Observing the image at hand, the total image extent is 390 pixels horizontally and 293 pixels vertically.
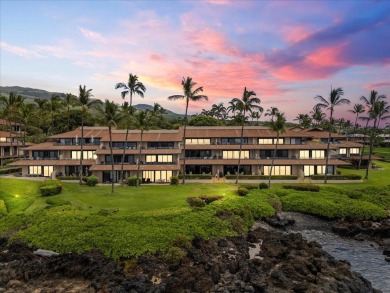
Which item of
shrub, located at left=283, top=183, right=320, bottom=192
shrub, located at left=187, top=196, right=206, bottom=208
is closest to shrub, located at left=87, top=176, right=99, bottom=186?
shrub, located at left=187, top=196, right=206, bottom=208

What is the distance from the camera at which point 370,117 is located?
7019cm

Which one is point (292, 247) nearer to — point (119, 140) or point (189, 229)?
point (189, 229)

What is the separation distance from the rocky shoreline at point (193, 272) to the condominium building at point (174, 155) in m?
33.0

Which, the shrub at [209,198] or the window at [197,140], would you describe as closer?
the shrub at [209,198]

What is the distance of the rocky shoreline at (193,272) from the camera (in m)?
26.7

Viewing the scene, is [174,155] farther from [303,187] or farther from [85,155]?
[303,187]

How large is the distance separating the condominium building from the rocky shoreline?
108 ft

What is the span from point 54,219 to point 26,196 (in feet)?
46.4

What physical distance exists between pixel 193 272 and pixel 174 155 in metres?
40.9

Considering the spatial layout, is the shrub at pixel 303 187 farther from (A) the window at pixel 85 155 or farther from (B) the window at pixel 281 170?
(A) the window at pixel 85 155

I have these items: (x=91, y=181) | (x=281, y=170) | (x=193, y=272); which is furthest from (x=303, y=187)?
(x=91, y=181)

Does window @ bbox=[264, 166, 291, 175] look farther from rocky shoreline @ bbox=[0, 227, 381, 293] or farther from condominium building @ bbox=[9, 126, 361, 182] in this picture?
rocky shoreline @ bbox=[0, 227, 381, 293]

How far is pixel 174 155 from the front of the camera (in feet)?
223

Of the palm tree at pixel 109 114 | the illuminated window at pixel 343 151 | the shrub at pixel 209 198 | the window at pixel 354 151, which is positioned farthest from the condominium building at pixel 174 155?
the window at pixel 354 151
